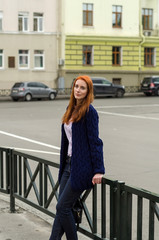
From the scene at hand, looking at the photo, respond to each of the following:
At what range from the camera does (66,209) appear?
4.61m

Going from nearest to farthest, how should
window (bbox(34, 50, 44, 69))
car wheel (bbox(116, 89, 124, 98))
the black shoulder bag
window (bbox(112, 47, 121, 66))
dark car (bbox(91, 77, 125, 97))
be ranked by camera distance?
the black shoulder bag → dark car (bbox(91, 77, 125, 97)) → car wheel (bbox(116, 89, 124, 98)) → window (bbox(34, 50, 44, 69)) → window (bbox(112, 47, 121, 66))

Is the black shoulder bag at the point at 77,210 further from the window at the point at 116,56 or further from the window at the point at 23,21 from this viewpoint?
the window at the point at 116,56

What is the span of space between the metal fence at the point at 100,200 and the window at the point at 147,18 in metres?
40.5

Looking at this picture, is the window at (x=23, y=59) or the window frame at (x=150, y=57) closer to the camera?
the window at (x=23, y=59)

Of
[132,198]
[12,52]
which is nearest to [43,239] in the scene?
[132,198]

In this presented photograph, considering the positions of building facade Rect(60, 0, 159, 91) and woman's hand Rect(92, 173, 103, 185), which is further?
building facade Rect(60, 0, 159, 91)

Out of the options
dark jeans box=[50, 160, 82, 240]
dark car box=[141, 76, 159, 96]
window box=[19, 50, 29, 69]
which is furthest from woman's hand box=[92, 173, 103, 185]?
window box=[19, 50, 29, 69]

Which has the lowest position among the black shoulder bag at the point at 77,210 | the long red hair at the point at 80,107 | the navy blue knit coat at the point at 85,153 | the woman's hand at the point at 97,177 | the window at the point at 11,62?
the black shoulder bag at the point at 77,210

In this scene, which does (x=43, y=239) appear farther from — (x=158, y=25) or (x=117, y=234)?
(x=158, y=25)

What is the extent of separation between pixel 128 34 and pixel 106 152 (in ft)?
110

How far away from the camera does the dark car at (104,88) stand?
37469 millimetres

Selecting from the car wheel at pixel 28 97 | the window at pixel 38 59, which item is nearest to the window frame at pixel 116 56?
the window at pixel 38 59

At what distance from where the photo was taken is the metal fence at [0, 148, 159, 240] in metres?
4.18

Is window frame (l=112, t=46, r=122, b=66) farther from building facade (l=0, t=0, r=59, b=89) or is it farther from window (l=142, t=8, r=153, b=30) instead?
building facade (l=0, t=0, r=59, b=89)
